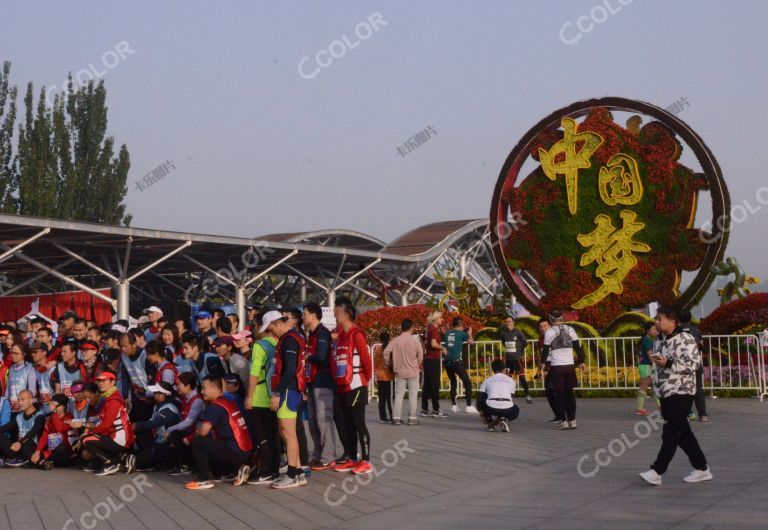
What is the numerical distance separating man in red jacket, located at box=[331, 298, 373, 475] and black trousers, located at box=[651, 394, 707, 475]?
297 centimetres

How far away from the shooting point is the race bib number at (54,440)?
1009 cm

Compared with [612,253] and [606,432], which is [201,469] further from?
[612,253]

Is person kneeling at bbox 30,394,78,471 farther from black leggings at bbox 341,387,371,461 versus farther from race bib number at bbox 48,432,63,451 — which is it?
black leggings at bbox 341,387,371,461

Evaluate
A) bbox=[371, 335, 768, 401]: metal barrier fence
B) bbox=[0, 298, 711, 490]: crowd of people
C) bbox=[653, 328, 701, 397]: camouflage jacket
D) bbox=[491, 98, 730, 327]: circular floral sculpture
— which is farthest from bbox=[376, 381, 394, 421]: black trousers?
bbox=[491, 98, 730, 327]: circular floral sculpture

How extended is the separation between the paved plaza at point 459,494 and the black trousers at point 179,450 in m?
0.24

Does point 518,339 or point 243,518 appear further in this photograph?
point 518,339

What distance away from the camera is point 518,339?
1742 cm

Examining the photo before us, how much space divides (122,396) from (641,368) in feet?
26.3

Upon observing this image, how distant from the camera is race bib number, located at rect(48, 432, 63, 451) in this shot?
10.1m

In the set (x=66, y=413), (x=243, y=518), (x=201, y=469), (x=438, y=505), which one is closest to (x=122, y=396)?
(x=66, y=413)

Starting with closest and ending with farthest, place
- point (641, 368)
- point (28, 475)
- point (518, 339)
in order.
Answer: point (28, 475), point (641, 368), point (518, 339)

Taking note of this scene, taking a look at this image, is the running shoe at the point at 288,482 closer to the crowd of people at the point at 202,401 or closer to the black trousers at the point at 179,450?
the crowd of people at the point at 202,401

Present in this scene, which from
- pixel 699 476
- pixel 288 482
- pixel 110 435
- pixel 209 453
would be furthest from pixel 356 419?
pixel 699 476

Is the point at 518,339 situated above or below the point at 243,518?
above
